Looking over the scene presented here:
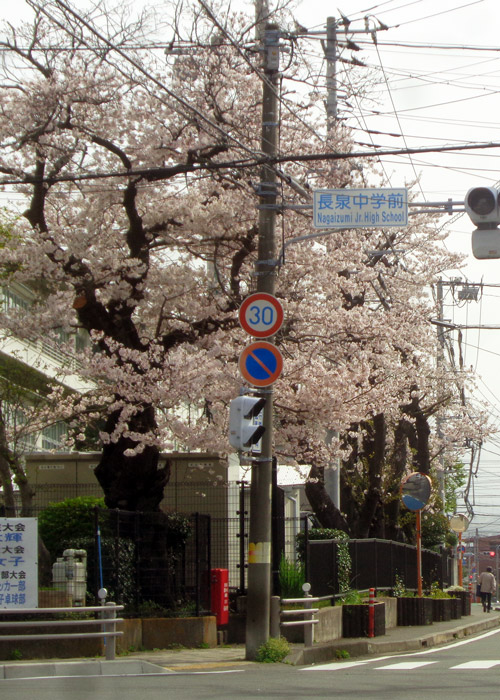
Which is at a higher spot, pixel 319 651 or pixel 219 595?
pixel 219 595

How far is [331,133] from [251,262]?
3835 millimetres

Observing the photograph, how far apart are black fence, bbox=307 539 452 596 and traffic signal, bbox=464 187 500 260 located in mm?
6850

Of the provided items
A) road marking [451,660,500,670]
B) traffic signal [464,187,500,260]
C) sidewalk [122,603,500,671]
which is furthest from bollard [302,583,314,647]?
traffic signal [464,187,500,260]

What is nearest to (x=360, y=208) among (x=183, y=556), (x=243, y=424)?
(x=243, y=424)

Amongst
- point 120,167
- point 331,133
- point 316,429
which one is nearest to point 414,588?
point 316,429

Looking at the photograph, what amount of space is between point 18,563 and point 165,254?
8.66m

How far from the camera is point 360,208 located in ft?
43.2

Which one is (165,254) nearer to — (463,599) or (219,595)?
(219,595)

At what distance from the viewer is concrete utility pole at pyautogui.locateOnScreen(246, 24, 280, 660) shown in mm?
12758

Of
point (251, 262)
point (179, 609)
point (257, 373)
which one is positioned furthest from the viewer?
point (251, 262)

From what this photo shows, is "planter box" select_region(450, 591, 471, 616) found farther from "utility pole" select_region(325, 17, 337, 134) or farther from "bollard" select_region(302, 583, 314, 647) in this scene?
"utility pole" select_region(325, 17, 337, 134)

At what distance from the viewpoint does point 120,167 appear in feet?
59.6

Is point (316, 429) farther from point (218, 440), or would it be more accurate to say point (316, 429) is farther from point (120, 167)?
point (120, 167)

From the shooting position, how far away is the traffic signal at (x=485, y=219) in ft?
40.1
